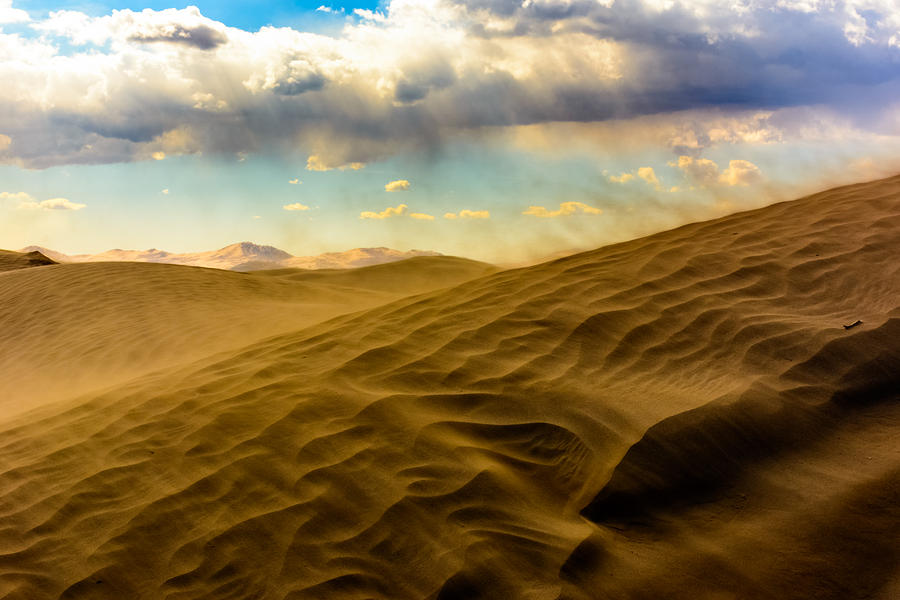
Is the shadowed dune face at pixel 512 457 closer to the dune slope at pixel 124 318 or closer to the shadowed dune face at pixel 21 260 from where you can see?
the dune slope at pixel 124 318

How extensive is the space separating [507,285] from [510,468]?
2.67 meters

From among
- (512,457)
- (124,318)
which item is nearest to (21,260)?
(124,318)

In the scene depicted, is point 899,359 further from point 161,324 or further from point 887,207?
point 161,324

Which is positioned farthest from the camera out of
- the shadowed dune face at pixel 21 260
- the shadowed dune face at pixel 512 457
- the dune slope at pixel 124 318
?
the shadowed dune face at pixel 21 260

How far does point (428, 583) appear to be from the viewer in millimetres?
2873

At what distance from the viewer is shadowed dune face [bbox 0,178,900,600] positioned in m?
3.01

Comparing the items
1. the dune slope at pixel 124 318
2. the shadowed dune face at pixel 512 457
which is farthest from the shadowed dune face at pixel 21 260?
the shadowed dune face at pixel 512 457

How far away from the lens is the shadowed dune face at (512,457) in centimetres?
301

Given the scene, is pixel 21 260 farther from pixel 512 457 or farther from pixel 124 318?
pixel 512 457

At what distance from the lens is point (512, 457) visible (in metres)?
3.66

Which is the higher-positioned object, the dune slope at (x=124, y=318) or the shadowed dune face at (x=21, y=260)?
the shadowed dune face at (x=21, y=260)

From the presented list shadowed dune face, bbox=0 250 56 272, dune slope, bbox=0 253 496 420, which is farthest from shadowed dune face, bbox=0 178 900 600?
shadowed dune face, bbox=0 250 56 272

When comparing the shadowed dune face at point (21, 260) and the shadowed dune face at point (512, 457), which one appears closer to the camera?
the shadowed dune face at point (512, 457)

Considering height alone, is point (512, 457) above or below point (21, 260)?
below
